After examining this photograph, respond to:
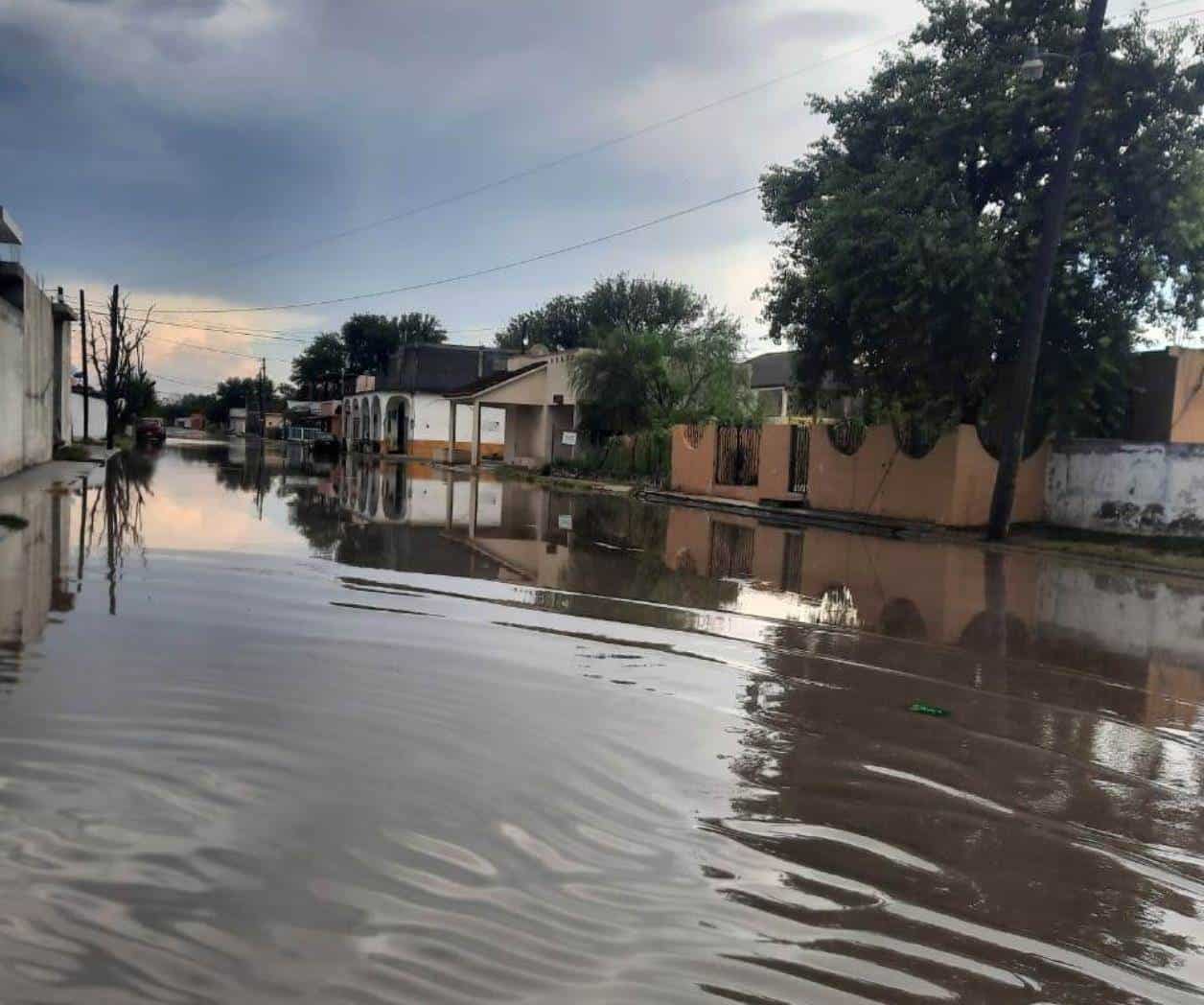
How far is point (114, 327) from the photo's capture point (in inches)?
2485

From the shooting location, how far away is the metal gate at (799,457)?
3219 centimetres

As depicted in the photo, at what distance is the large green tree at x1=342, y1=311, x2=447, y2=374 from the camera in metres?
104

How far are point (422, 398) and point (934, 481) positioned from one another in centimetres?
5172

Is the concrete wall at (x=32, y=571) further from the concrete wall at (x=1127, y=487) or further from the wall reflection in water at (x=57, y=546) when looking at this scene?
the concrete wall at (x=1127, y=487)

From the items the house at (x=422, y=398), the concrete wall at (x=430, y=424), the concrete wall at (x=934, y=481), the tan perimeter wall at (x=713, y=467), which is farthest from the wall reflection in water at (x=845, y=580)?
the house at (x=422, y=398)

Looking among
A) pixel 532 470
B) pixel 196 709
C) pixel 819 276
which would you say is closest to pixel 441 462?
pixel 532 470

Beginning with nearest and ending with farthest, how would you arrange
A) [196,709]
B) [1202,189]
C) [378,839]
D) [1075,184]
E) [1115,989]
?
[1115,989]
[378,839]
[196,709]
[1202,189]
[1075,184]

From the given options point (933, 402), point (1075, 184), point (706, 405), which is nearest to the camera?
point (1075, 184)

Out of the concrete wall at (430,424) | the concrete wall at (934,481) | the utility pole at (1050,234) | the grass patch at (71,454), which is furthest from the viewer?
the concrete wall at (430,424)

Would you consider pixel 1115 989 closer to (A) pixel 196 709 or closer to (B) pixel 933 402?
(A) pixel 196 709

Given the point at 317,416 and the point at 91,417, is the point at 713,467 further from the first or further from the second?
the point at 317,416

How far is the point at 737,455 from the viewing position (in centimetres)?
3591

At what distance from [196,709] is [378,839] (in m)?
2.46

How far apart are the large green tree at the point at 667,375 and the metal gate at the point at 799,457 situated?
10.9 meters
